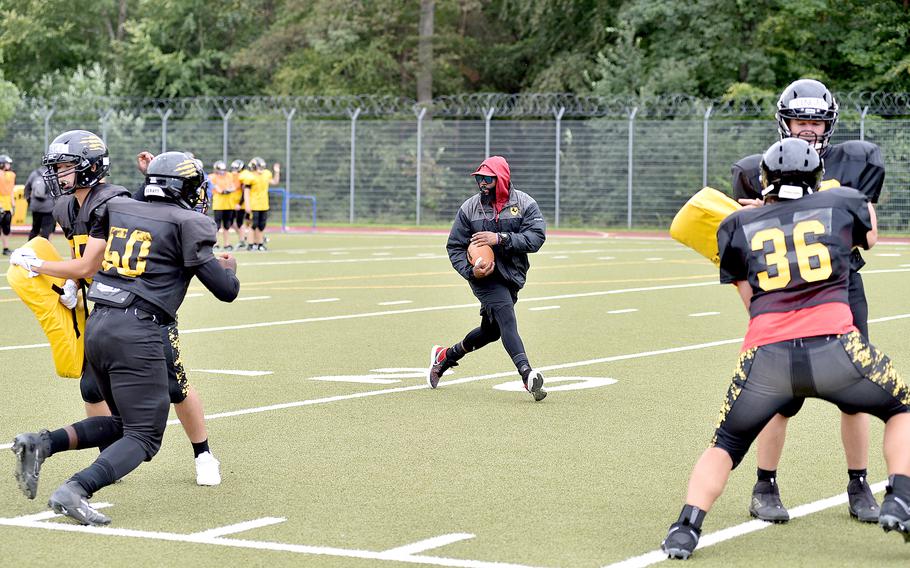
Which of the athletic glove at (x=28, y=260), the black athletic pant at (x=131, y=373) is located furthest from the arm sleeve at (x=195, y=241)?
the athletic glove at (x=28, y=260)

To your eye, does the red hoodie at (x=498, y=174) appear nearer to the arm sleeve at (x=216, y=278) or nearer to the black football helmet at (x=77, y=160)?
the black football helmet at (x=77, y=160)

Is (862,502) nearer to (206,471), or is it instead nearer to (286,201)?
(206,471)

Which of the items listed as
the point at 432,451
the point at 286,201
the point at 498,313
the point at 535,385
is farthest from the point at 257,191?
the point at 432,451

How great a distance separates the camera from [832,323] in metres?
6.12

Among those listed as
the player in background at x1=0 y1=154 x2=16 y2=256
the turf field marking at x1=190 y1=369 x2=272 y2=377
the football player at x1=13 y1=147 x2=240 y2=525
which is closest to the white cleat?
the football player at x1=13 y1=147 x2=240 y2=525

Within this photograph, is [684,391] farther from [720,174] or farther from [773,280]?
[720,174]

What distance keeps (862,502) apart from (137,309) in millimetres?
3421

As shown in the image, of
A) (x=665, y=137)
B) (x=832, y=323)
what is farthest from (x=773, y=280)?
(x=665, y=137)

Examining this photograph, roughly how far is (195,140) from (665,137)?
12.5 meters

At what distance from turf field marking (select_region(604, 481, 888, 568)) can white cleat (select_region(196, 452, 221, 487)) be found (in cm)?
247

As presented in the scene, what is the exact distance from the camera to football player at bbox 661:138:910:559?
6090 millimetres

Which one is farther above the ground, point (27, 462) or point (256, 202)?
point (27, 462)

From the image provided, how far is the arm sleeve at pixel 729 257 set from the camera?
627 cm

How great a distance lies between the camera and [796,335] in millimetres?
6117
